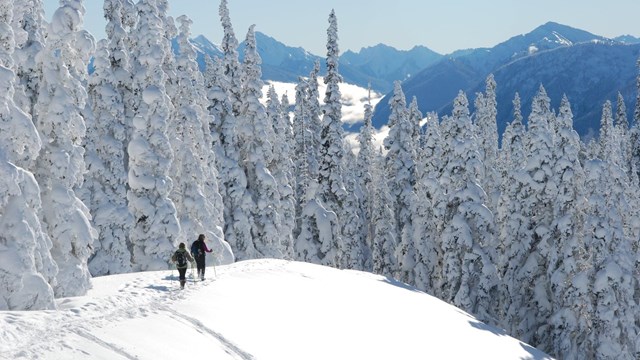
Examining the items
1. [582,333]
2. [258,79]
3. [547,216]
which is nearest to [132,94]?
[258,79]

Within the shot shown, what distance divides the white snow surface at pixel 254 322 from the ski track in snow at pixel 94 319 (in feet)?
0.09

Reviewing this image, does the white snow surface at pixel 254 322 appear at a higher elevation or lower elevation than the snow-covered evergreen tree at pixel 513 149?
lower

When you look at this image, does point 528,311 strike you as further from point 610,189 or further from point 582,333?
point 610,189

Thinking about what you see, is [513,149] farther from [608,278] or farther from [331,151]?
[608,278]

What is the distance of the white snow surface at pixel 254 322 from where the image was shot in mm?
15023

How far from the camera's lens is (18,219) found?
679 inches

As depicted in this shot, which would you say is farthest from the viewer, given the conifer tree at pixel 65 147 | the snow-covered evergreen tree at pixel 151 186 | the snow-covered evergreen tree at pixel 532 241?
the snow-covered evergreen tree at pixel 532 241

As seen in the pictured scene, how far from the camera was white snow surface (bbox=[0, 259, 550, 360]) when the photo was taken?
1502 cm

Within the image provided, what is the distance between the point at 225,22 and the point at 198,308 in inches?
1140

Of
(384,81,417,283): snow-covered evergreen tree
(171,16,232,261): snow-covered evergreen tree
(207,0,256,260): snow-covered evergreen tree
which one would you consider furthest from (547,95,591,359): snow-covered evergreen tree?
(207,0,256,260): snow-covered evergreen tree

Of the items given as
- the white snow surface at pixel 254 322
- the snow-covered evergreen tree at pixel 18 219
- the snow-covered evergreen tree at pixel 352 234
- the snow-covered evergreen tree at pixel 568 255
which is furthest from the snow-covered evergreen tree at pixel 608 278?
the snow-covered evergreen tree at pixel 18 219

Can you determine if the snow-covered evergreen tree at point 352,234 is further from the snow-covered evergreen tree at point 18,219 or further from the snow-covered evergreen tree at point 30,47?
the snow-covered evergreen tree at point 18,219

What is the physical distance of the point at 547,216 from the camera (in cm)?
3666

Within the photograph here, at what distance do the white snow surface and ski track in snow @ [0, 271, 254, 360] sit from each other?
0.03 meters
